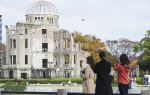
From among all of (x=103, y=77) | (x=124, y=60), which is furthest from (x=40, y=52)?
(x=103, y=77)

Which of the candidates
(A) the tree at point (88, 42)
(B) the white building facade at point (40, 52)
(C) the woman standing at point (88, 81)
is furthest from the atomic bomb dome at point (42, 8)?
(C) the woman standing at point (88, 81)

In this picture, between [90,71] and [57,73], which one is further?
[57,73]

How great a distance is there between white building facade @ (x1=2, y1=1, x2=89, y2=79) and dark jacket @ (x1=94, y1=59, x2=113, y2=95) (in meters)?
71.0

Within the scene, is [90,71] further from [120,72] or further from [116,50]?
[116,50]

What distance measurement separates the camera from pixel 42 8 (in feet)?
317

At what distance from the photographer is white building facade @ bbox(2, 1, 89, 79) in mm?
89000

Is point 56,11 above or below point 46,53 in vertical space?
above

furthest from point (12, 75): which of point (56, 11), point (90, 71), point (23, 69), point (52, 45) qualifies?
point (90, 71)

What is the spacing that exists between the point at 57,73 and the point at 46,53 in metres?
5.09

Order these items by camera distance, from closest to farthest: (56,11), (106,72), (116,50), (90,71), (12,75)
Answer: (106,72)
(90,71)
(12,75)
(56,11)
(116,50)

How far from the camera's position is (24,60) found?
9044 centimetres

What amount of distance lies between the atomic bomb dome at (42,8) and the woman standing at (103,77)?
78909 millimetres

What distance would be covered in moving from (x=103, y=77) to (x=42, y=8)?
80.3 m

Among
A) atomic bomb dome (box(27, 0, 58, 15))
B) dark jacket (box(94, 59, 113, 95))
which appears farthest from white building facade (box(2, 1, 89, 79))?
dark jacket (box(94, 59, 113, 95))
